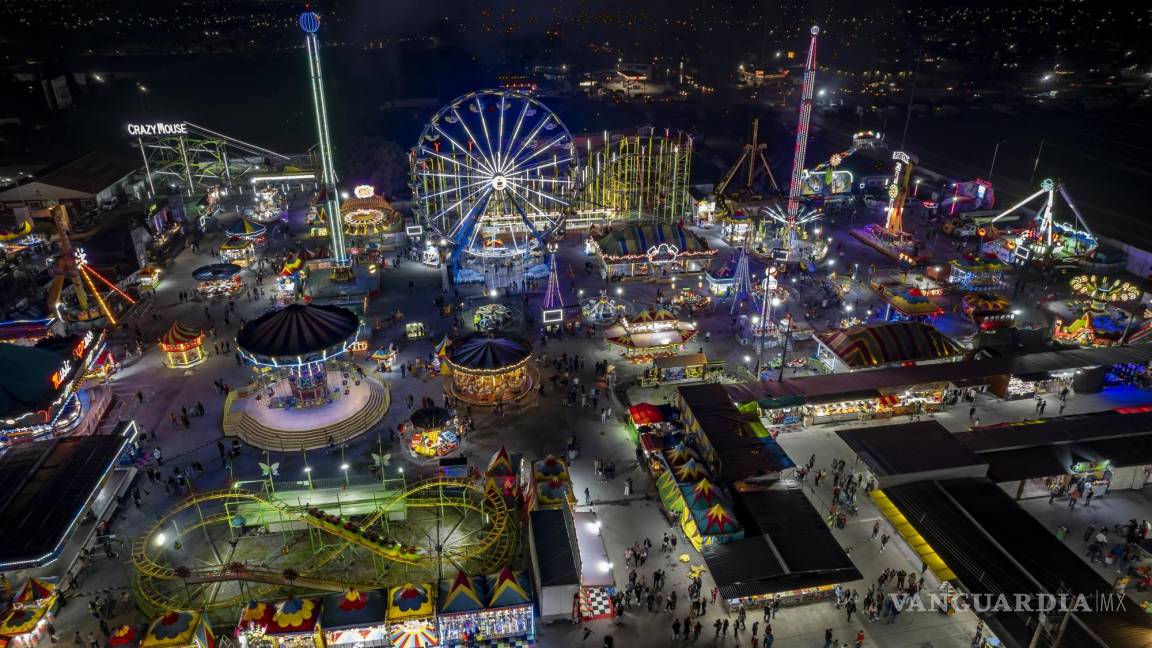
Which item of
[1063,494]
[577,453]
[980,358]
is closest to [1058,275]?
[980,358]

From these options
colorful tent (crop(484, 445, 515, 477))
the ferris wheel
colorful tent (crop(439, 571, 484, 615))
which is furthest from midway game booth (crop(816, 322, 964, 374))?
colorful tent (crop(439, 571, 484, 615))

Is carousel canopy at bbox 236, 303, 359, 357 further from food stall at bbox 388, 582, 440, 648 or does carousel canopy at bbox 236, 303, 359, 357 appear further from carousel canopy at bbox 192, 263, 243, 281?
carousel canopy at bbox 192, 263, 243, 281

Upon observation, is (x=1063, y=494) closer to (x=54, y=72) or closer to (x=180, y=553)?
(x=180, y=553)

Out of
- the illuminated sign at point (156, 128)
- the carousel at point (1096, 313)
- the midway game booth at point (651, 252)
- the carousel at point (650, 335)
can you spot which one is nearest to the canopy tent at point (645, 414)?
the carousel at point (650, 335)

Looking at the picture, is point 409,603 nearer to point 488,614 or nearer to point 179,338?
point 488,614

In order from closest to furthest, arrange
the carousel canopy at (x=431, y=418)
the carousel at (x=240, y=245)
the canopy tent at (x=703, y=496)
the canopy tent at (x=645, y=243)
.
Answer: the canopy tent at (x=703, y=496) → the carousel canopy at (x=431, y=418) → the canopy tent at (x=645, y=243) → the carousel at (x=240, y=245)

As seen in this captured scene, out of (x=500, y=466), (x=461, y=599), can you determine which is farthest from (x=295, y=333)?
(x=461, y=599)

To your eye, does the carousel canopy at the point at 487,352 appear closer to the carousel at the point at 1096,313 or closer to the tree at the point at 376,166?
the carousel at the point at 1096,313
